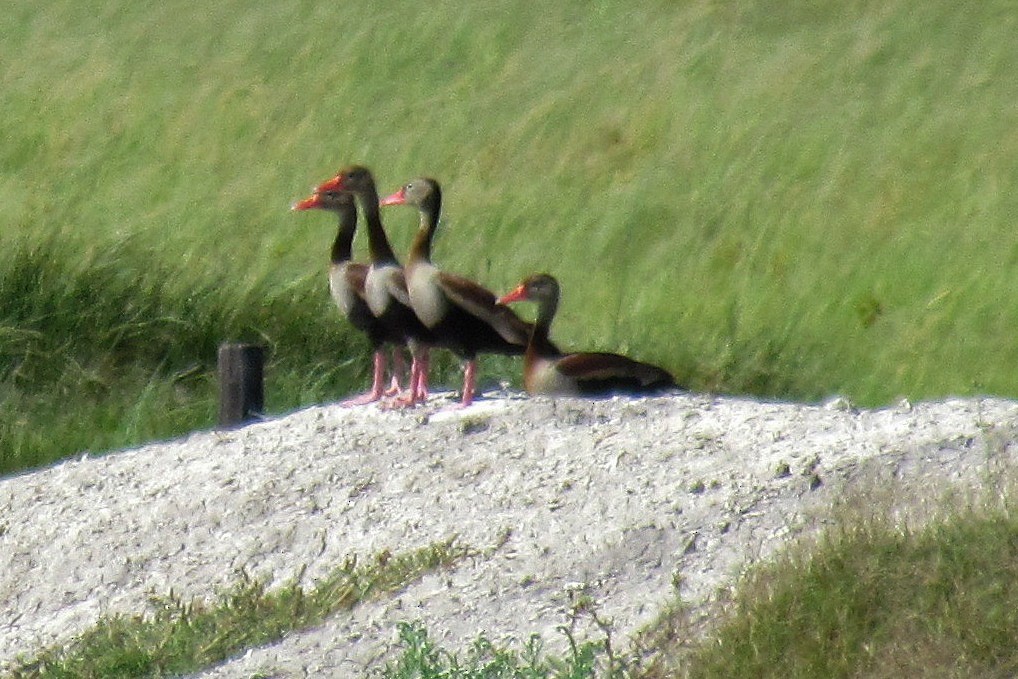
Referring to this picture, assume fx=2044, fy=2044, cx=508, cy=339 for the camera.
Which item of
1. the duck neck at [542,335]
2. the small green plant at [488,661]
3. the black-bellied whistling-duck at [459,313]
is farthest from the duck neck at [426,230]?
the small green plant at [488,661]

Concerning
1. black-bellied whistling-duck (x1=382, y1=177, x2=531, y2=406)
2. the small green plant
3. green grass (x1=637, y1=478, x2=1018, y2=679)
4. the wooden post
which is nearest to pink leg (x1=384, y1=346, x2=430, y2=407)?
black-bellied whistling-duck (x1=382, y1=177, x2=531, y2=406)

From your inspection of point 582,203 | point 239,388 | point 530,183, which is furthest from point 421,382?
point 530,183

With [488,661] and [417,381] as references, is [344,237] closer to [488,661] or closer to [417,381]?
[417,381]

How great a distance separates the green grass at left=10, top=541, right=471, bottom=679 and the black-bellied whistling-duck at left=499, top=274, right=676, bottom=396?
4.87ft

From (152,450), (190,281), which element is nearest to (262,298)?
(190,281)

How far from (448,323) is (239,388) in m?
1.23

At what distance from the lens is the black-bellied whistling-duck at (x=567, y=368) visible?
8070 millimetres

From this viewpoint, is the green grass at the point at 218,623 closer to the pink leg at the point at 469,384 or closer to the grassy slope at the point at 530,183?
the pink leg at the point at 469,384

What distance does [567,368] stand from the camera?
26.5ft

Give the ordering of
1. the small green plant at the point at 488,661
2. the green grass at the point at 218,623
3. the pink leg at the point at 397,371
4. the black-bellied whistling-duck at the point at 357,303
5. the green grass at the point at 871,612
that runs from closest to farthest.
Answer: the green grass at the point at 871,612, the small green plant at the point at 488,661, the green grass at the point at 218,623, the black-bellied whistling-duck at the point at 357,303, the pink leg at the point at 397,371

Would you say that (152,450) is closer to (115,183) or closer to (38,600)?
(38,600)

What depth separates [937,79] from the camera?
18672 millimetres

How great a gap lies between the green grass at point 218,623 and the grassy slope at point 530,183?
9.67ft

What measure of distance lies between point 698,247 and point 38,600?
29.1ft
